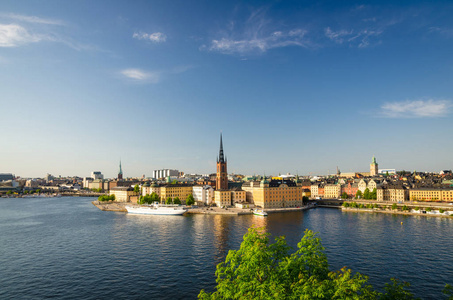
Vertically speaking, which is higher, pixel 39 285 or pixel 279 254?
pixel 279 254

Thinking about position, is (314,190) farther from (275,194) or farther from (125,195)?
(125,195)

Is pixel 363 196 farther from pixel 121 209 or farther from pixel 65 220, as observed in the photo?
pixel 65 220

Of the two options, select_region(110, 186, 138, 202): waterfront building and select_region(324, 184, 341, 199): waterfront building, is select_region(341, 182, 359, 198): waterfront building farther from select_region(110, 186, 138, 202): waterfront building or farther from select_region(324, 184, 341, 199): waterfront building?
select_region(110, 186, 138, 202): waterfront building

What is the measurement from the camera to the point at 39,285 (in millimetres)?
30969

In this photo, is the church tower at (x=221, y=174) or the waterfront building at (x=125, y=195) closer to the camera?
the church tower at (x=221, y=174)

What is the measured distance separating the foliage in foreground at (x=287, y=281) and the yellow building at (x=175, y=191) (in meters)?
95.2

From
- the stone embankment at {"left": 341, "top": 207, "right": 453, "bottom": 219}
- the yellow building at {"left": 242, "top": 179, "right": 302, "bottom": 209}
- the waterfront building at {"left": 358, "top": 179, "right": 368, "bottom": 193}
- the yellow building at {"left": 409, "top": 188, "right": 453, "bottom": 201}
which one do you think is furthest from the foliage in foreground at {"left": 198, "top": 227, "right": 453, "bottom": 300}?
the waterfront building at {"left": 358, "top": 179, "right": 368, "bottom": 193}

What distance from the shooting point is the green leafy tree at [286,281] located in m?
14.2

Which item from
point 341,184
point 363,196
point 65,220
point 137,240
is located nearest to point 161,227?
point 137,240

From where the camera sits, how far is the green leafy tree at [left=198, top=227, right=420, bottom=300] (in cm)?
1418

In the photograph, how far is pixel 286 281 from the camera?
16.8 meters

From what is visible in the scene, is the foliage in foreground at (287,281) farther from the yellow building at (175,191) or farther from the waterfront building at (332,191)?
the waterfront building at (332,191)

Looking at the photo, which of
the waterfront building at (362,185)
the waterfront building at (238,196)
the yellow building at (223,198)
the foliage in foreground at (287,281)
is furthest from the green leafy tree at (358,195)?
the foliage in foreground at (287,281)

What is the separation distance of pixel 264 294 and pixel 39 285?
27212 mm
